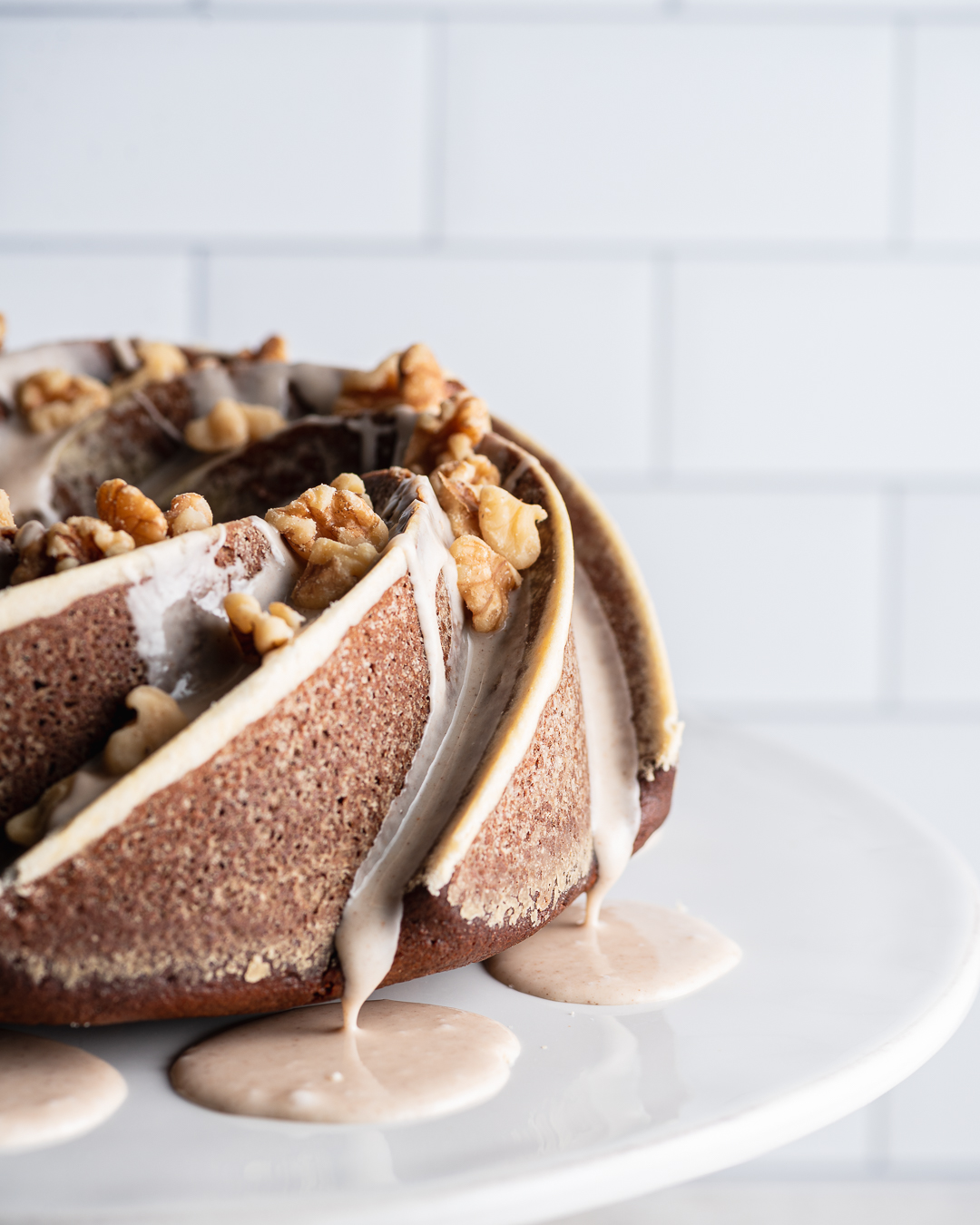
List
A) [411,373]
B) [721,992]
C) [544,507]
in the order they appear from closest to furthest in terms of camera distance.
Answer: [721,992] < [544,507] < [411,373]

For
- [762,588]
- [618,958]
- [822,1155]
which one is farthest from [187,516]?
[822,1155]

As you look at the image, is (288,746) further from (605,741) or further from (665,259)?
(665,259)

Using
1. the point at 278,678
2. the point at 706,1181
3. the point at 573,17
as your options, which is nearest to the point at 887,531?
the point at 573,17

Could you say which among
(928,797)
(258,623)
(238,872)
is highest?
(258,623)

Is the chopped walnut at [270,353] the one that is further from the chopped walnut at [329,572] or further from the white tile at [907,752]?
the white tile at [907,752]

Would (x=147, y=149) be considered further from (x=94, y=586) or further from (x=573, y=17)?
(x=94, y=586)

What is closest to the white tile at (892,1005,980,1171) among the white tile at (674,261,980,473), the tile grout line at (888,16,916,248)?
the white tile at (674,261,980,473)

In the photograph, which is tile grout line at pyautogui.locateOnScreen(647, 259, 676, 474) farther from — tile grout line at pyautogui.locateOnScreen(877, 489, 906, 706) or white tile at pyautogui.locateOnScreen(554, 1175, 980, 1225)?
white tile at pyautogui.locateOnScreen(554, 1175, 980, 1225)
